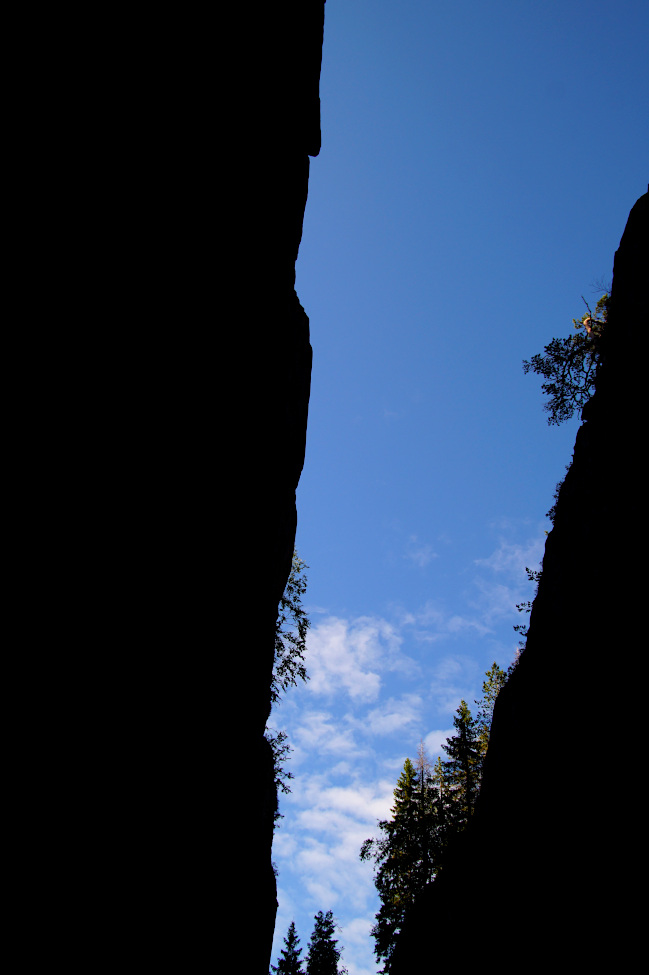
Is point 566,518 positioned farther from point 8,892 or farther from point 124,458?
point 8,892

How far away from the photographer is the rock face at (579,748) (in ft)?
33.5

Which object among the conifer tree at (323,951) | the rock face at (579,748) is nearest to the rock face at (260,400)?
the rock face at (579,748)

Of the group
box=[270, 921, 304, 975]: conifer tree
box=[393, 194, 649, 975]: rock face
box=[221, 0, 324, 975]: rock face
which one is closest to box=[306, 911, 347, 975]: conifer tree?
box=[270, 921, 304, 975]: conifer tree

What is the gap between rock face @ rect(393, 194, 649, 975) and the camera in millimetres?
10203

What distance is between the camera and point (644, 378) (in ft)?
42.5

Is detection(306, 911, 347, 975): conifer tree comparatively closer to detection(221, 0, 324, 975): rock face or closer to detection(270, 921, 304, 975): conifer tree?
detection(270, 921, 304, 975): conifer tree

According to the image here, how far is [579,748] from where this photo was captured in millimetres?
11875

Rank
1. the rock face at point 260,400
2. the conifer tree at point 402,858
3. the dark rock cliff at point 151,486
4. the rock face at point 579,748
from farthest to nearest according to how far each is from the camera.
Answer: the conifer tree at point 402,858 < the rock face at point 579,748 < the rock face at point 260,400 < the dark rock cliff at point 151,486

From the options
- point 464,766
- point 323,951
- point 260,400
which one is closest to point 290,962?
point 323,951

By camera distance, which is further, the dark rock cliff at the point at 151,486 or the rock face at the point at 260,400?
the rock face at the point at 260,400

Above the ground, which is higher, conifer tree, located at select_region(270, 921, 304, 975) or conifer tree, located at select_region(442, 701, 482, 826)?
conifer tree, located at select_region(442, 701, 482, 826)

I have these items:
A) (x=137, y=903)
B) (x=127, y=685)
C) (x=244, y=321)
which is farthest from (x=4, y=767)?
(x=244, y=321)

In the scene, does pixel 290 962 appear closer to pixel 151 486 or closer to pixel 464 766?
pixel 464 766

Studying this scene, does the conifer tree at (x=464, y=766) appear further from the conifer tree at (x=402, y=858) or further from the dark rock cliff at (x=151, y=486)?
the dark rock cliff at (x=151, y=486)
